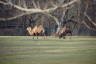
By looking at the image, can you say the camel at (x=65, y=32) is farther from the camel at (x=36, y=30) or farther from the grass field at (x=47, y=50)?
the camel at (x=36, y=30)

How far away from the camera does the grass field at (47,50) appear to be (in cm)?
373

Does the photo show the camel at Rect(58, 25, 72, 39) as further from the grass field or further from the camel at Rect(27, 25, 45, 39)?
the camel at Rect(27, 25, 45, 39)

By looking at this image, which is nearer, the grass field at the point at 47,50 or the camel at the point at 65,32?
the grass field at the point at 47,50

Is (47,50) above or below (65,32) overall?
below

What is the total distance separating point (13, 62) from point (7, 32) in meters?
0.43

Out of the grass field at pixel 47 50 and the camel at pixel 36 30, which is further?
the camel at pixel 36 30

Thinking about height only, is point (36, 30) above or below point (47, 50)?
above

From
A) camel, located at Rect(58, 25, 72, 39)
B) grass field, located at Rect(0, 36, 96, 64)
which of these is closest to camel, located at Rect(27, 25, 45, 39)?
grass field, located at Rect(0, 36, 96, 64)

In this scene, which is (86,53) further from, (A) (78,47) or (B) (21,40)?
(B) (21,40)

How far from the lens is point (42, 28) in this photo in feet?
12.7

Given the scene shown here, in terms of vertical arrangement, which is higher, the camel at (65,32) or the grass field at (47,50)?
the camel at (65,32)

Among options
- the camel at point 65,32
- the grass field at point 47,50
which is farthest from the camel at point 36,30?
the camel at point 65,32

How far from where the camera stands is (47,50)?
→ 12.6 ft

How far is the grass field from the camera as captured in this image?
12.3ft
